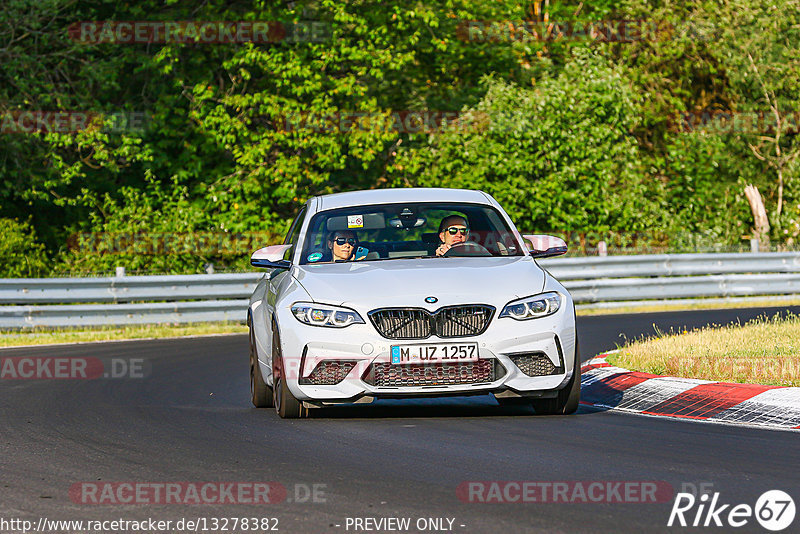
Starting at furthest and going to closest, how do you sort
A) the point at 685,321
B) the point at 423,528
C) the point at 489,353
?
the point at 685,321, the point at 489,353, the point at 423,528

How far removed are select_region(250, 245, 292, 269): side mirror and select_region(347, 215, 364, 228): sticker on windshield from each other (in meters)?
0.56

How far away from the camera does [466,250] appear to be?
33.4 ft

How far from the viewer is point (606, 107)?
1239 inches

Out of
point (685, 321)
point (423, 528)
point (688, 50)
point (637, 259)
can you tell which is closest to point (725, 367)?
point (423, 528)

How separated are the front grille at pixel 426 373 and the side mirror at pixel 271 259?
1.67m

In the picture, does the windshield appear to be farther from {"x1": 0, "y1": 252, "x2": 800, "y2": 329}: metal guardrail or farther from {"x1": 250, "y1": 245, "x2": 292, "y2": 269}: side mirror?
{"x1": 0, "y1": 252, "x2": 800, "y2": 329}: metal guardrail

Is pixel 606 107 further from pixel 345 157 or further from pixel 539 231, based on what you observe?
pixel 345 157

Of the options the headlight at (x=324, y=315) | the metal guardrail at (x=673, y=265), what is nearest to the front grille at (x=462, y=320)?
the headlight at (x=324, y=315)

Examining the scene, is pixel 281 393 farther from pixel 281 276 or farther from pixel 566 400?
pixel 566 400

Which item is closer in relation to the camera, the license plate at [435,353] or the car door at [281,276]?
Answer: the license plate at [435,353]

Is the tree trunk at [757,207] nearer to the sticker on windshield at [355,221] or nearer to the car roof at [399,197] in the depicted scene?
the car roof at [399,197]

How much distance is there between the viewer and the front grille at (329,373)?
8.99 metres

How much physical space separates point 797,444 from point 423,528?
3.04m

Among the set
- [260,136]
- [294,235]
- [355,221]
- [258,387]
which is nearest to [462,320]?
[355,221]
